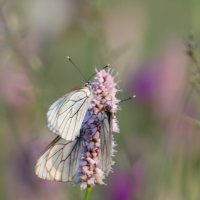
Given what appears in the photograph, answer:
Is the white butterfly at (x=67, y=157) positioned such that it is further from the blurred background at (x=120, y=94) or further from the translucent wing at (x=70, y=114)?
the blurred background at (x=120, y=94)

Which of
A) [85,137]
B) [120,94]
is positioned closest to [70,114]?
[85,137]

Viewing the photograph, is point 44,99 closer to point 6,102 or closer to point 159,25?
point 6,102

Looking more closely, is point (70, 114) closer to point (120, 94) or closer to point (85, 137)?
point (85, 137)

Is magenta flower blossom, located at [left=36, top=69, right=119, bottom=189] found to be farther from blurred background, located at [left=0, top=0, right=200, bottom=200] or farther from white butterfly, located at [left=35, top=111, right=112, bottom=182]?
blurred background, located at [left=0, top=0, right=200, bottom=200]

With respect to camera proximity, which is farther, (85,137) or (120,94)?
(120,94)

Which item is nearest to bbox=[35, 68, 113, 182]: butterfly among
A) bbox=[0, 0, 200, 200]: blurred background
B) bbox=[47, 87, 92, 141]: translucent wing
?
bbox=[47, 87, 92, 141]: translucent wing

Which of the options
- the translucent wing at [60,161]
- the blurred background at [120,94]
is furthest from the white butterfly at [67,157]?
the blurred background at [120,94]

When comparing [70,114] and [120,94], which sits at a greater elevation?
[120,94]
